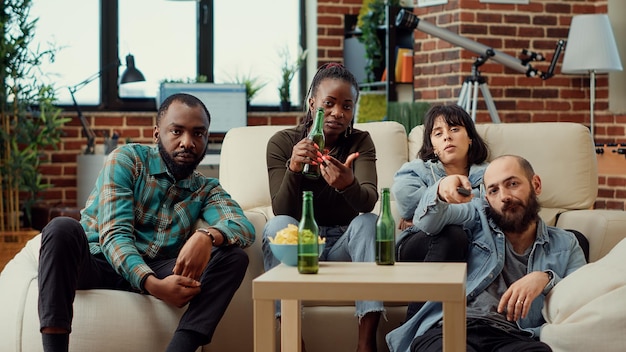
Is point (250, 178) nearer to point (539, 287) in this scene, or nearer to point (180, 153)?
point (180, 153)

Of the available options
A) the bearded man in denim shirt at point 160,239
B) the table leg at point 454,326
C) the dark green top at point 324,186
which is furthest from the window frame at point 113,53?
the table leg at point 454,326

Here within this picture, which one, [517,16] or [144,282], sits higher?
[517,16]

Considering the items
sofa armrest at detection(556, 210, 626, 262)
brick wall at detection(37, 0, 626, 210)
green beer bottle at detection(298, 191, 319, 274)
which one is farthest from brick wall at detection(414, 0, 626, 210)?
green beer bottle at detection(298, 191, 319, 274)

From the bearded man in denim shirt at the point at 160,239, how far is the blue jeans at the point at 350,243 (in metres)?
0.10

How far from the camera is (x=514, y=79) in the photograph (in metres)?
6.07

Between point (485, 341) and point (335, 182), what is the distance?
0.65 metres

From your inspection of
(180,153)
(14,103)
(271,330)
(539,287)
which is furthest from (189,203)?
(14,103)

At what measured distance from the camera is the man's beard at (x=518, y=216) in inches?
104

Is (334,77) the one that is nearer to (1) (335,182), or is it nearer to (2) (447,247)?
(1) (335,182)

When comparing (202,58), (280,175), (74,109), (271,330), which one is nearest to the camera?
(271,330)

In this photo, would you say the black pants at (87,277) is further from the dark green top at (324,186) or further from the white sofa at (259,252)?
the dark green top at (324,186)

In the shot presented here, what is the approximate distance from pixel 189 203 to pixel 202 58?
4.06 metres

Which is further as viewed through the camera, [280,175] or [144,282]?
[280,175]

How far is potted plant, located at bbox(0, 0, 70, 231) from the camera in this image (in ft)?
18.2
